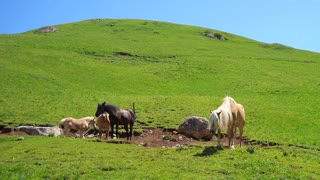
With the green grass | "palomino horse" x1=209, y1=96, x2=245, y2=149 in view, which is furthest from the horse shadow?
"palomino horse" x1=209, y1=96, x2=245, y2=149

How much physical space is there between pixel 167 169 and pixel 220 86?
3792 cm

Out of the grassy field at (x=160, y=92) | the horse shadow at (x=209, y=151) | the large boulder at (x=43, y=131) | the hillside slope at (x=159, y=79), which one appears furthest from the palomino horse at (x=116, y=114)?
the horse shadow at (x=209, y=151)

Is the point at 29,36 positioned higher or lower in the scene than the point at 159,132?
higher

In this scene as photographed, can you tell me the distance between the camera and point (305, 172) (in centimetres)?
1670

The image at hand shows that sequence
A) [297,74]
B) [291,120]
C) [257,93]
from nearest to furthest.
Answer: [291,120], [257,93], [297,74]

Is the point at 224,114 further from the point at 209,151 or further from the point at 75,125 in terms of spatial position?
the point at 75,125

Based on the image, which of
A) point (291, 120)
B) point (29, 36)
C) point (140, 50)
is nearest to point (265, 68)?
point (140, 50)

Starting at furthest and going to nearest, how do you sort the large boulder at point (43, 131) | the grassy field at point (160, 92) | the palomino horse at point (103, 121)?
the large boulder at point (43, 131) < the palomino horse at point (103, 121) < the grassy field at point (160, 92)

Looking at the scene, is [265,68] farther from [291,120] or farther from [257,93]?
[291,120]

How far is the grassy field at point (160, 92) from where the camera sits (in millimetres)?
17312

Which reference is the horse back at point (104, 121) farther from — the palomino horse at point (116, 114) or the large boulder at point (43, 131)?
the large boulder at point (43, 131)

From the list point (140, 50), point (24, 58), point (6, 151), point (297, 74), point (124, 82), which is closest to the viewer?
point (6, 151)

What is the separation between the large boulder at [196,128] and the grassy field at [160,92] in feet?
5.88

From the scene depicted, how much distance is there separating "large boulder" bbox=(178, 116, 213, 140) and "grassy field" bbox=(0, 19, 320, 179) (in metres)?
1.79
